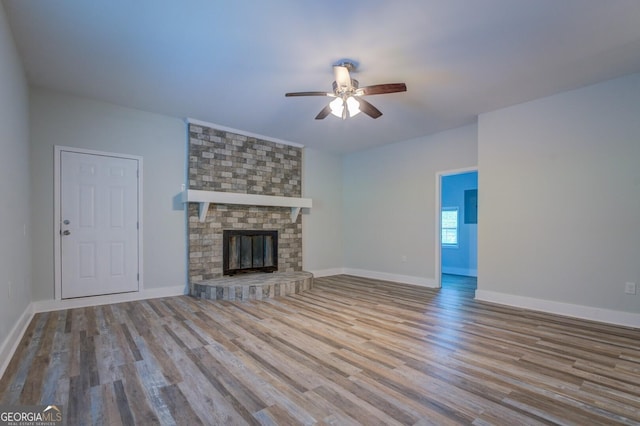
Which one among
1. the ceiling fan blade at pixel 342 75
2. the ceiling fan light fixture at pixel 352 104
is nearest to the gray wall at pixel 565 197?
the ceiling fan light fixture at pixel 352 104

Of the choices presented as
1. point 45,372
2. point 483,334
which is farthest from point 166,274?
point 483,334

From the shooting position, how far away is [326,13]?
238 cm

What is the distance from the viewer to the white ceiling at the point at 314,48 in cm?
236

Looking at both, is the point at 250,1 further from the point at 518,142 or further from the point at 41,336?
the point at 518,142

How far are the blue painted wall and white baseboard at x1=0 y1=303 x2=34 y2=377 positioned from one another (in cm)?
717

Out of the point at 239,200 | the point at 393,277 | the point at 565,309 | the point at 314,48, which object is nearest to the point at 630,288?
the point at 565,309

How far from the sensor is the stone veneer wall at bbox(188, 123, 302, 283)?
192 inches

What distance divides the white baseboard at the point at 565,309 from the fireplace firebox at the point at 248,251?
3.51 metres

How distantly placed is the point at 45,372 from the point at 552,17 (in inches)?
182

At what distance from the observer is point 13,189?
2.76 m

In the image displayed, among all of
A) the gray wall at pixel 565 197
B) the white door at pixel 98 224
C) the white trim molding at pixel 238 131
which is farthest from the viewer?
the white trim molding at pixel 238 131

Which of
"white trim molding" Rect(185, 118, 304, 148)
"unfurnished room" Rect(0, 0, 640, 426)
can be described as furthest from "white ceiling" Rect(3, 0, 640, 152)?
"white trim molding" Rect(185, 118, 304, 148)

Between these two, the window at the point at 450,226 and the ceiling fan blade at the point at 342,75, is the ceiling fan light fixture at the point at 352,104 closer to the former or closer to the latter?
the ceiling fan blade at the point at 342,75

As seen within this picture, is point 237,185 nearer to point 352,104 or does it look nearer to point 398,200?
point 352,104
